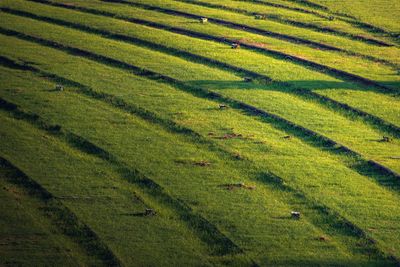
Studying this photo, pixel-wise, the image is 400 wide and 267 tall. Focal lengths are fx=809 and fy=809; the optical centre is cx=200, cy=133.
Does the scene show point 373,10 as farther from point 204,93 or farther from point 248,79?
point 204,93

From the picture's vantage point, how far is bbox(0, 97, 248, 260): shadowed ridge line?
2892 centimetres

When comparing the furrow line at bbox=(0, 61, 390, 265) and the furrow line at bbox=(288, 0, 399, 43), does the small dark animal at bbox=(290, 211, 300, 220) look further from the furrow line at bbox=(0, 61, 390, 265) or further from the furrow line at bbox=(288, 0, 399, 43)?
the furrow line at bbox=(288, 0, 399, 43)

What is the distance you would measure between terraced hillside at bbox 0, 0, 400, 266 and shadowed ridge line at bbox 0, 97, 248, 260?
8 centimetres

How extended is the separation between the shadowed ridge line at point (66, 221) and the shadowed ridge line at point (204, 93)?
1292 centimetres

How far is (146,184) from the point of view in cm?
3347

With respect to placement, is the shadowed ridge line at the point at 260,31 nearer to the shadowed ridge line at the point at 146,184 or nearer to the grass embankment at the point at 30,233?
the shadowed ridge line at the point at 146,184

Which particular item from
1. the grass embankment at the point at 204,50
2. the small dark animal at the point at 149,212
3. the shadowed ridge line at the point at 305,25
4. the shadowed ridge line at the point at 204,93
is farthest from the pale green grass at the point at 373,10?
the small dark animal at the point at 149,212

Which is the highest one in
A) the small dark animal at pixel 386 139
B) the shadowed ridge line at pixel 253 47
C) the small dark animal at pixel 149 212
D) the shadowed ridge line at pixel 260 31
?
the shadowed ridge line at pixel 260 31

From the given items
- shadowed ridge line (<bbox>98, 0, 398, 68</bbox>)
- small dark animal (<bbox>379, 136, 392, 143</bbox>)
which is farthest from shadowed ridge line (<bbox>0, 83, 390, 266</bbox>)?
shadowed ridge line (<bbox>98, 0, 398, 68</bbox>)

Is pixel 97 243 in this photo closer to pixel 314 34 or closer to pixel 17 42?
pixel 17 42

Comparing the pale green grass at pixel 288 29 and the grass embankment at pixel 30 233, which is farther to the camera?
the pale green grass at pixel 288 29

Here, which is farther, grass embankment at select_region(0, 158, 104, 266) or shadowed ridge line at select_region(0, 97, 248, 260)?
shadowed ridge line at select_region(0, 97, 248, 260)

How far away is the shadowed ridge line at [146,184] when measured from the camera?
28922 mm

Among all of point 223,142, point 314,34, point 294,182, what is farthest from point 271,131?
point 314,34
